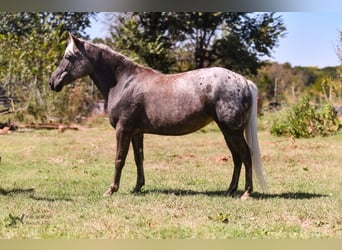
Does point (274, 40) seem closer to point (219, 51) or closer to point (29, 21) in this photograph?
point (219, 51)

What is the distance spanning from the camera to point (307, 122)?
8.11 metres

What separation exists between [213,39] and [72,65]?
15.0 ft

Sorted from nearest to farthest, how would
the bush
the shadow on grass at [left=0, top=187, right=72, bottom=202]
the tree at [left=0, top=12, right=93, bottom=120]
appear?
the shadow on grass at [left=0, top=187, right=72, bottom=202], the bush, the tree at [left=0, top=12, right=93, bottom=120]

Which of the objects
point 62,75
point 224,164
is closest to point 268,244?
point 62,75

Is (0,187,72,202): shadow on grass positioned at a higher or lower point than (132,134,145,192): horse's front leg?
lower

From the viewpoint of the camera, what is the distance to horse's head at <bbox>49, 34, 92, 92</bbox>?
481 centimetres

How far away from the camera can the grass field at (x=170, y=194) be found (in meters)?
3.57

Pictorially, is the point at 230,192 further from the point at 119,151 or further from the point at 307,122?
the point at 307,122

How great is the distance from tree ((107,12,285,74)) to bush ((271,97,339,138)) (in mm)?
1413

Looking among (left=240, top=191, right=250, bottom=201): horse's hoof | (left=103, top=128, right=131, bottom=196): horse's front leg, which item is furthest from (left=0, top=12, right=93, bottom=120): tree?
(left=240, top=191, right=250, bottom=201): horse's hoof

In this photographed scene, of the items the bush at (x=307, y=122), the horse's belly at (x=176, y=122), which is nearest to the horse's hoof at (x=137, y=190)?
the horse's belly at (x=176, y=122)

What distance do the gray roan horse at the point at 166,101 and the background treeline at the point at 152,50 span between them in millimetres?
2965

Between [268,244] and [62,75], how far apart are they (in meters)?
2.67

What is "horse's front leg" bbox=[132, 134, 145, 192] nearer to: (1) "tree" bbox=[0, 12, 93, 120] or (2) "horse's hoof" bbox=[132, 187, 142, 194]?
(2) "horse's hoof" bbox=[132, 187, 142, 194]
